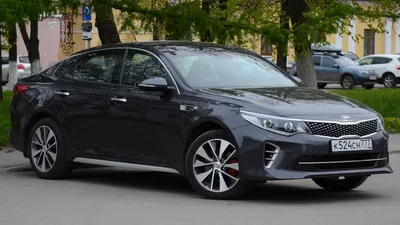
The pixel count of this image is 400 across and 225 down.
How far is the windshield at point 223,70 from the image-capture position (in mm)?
10758

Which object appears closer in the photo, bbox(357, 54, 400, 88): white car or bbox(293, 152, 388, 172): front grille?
bbox(293, 152, 388, 172): front grille

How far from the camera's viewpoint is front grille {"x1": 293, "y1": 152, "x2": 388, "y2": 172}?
9.75 meters

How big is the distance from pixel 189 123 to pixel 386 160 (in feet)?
6.20

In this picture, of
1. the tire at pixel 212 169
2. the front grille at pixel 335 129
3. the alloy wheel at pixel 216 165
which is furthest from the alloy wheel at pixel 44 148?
the front grille at pixel 335 129

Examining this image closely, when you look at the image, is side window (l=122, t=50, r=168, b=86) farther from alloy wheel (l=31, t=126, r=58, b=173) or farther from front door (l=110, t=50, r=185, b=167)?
alloy wheel (l=31, t=126, r=58, b=173)

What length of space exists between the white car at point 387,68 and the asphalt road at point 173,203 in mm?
37999

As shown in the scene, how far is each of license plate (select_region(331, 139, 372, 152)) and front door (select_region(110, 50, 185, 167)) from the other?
1.54 m

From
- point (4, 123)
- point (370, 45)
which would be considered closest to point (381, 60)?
point (370, 45)

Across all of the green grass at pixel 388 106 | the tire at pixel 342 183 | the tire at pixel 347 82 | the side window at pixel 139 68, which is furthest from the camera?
the tire at pixel 347 82

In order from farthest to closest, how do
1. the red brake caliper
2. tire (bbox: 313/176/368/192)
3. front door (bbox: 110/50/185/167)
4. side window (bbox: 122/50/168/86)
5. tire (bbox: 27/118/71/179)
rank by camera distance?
tire (bbox: 27/118/71/179) < side window (bbox: 122/50/168/86) < tire (bbox: 313/176/368/192) < front door (bbox: 110/50/185/167) < the red brake caliper

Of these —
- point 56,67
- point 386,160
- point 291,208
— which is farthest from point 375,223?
point 56,67

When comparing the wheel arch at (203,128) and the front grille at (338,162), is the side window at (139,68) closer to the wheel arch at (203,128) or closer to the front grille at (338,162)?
the wheel arch at (203,128)

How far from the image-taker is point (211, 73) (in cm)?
1086

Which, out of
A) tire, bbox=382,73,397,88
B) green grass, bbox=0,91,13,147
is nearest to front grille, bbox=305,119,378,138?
green grass, bbox=0,91,13,147
